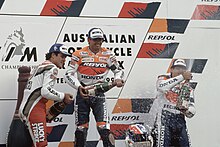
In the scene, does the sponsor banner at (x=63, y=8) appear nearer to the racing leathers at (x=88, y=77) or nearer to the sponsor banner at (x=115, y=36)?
the sponsor banner at (x=115, y=36)

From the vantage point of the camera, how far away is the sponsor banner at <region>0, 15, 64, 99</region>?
19.2 ft

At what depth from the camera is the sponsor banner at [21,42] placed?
5863 mm

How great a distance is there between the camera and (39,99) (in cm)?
521

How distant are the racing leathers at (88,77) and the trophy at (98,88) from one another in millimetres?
88

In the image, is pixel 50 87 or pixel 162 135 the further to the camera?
pixel 162 135

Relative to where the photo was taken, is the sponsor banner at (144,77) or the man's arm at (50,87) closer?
the man's arm at (50,87)

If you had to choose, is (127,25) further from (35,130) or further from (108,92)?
(35,130)

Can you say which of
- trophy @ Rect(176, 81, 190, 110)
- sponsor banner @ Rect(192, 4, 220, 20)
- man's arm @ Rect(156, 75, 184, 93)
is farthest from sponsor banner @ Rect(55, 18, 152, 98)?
trophy @ Rect(176, 81, 190, 110)

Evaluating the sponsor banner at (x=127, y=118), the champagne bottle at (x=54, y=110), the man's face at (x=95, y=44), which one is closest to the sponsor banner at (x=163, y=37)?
the man's face at (x=95, y=44)

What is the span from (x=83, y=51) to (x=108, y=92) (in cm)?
68

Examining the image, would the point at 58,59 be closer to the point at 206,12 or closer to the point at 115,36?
the point at 115,36

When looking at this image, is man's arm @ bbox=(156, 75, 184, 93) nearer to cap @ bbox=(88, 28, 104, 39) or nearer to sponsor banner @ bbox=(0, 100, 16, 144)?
cap @ bbox=(88, 28, 104, 39)

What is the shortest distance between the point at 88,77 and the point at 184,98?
1.10m

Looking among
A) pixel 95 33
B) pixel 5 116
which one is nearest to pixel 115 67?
pixel 95 33
